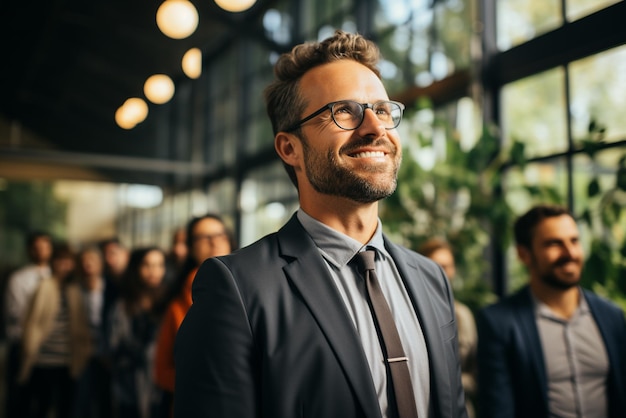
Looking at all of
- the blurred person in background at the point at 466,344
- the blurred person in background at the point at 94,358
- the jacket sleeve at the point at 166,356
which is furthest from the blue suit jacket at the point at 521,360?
the blurred person in background at the point at 94,358

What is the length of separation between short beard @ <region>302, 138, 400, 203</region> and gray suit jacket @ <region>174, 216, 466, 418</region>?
0.17 m

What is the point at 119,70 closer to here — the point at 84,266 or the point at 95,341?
the point at 84,266

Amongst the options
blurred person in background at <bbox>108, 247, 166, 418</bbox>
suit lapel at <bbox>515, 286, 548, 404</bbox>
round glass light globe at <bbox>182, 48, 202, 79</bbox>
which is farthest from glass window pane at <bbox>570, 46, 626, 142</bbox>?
round glass light globe at <bbox>182, 48, 202, 79</bbox>

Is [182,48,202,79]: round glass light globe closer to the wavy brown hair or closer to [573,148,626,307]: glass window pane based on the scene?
[573,148,626,307]: glass window pane

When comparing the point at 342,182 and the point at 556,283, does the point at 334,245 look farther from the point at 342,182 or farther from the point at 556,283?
the point at 556,283

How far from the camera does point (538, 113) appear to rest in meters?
3.62

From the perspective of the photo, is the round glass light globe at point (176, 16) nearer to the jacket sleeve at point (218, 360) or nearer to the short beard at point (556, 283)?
the short beard at point (556, 283)

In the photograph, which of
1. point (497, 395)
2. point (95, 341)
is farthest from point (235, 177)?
point (497, 395)

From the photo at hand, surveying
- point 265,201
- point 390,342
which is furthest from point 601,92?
point 265,201

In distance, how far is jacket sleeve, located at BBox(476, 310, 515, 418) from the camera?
79.4 inches

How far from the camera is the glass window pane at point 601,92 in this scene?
297 cm

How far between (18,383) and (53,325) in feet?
1.66

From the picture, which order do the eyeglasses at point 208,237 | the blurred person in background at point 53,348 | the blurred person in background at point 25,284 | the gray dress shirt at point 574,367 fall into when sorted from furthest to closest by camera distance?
the blurred person in background at point 25,284, the blurred person in background at point 53,348, the eyeglasses at point 208,237, the gray dress shirt at point 574,367

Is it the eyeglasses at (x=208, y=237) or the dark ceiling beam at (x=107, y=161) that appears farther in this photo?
the dark ceiling beam at (x=107, y=161)
